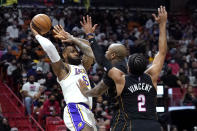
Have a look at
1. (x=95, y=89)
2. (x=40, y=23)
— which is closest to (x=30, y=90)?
(x=40, y=23)

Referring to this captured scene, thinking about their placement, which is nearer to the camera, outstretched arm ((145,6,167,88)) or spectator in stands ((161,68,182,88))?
outstretched arm ((145,6,167,88))

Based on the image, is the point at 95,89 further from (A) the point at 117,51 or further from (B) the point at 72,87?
(B) the point at 72,87

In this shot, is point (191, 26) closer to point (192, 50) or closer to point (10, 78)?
point (192, 50)

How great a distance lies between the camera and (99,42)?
1656cm

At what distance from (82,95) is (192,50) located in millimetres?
12602

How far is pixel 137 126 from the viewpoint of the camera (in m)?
4.53

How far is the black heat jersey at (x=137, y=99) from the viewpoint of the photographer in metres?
4.58

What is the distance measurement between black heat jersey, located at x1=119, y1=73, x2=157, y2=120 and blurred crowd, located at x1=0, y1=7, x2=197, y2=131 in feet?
9.06

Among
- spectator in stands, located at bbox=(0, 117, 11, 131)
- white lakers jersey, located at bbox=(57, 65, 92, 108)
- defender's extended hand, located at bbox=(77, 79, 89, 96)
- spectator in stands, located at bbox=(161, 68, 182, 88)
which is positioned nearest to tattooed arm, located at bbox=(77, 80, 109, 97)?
defender's extended hand, located at bbox=(77, 79, 89, 96)

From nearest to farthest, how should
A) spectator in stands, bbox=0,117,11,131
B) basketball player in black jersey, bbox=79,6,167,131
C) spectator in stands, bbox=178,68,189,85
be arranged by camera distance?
basketball player in black jersey, bbox=79,6,167,131
spectator in stands, bbox=0,117,11,131
spectator in stands, bbox=178,68,189,85

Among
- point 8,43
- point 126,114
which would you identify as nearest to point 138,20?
point 8,43

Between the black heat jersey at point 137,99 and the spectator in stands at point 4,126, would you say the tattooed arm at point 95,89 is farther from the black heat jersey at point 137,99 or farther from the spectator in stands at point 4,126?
the spectator in stands at point 4,126

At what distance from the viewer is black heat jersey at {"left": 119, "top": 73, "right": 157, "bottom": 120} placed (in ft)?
15.0

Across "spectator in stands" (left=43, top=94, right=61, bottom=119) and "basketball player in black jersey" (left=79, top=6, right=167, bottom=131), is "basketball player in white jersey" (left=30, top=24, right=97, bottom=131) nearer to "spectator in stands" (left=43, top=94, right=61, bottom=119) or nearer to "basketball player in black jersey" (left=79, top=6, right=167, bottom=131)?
"basketball player in black jersey" (left=79, top=6, right=167, bottom=131)
